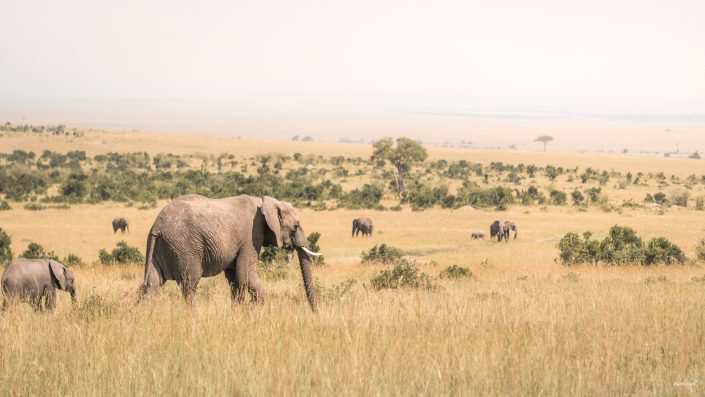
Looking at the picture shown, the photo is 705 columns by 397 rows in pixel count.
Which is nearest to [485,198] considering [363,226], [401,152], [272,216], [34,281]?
[401,152]

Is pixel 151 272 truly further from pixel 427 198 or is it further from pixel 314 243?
pixel 427 198

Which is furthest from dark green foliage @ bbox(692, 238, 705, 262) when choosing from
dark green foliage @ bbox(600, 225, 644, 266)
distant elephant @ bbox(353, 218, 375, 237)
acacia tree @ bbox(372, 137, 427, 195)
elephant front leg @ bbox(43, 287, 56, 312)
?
acacia tree @ bbox(372, 137, 427, 195)

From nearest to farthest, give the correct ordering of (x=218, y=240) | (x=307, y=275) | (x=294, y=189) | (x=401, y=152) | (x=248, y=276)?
1. (x=218, y=240)
2. (x=307, y=275)
3. (x=248, y=276)
4. (x=294, y=189)
5. (x=401, y=152)

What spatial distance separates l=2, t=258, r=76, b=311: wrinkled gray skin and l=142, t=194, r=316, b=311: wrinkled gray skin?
4.80ft

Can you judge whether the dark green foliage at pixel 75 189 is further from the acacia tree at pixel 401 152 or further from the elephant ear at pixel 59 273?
the elephant ear at pixel 59 273

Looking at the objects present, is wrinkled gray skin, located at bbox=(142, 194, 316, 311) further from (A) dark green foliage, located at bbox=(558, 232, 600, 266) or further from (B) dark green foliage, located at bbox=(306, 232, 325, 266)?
(A) dark green foliage, located at bbox=(558, 232, 600, 266)

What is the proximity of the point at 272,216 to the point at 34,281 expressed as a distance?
3.51 meters

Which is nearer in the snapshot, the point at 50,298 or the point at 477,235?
the point at 50,298

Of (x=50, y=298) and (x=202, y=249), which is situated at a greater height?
(x=202, y=249)

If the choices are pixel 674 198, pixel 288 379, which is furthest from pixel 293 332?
pixel 674 198

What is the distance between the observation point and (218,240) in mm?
9859

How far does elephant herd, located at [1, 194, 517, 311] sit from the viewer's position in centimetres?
973

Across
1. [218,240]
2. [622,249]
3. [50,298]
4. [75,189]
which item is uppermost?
[218,240]

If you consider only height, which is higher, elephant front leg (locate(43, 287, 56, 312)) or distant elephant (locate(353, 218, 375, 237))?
elephant front leg (locate(43, 287, 56, 312))
